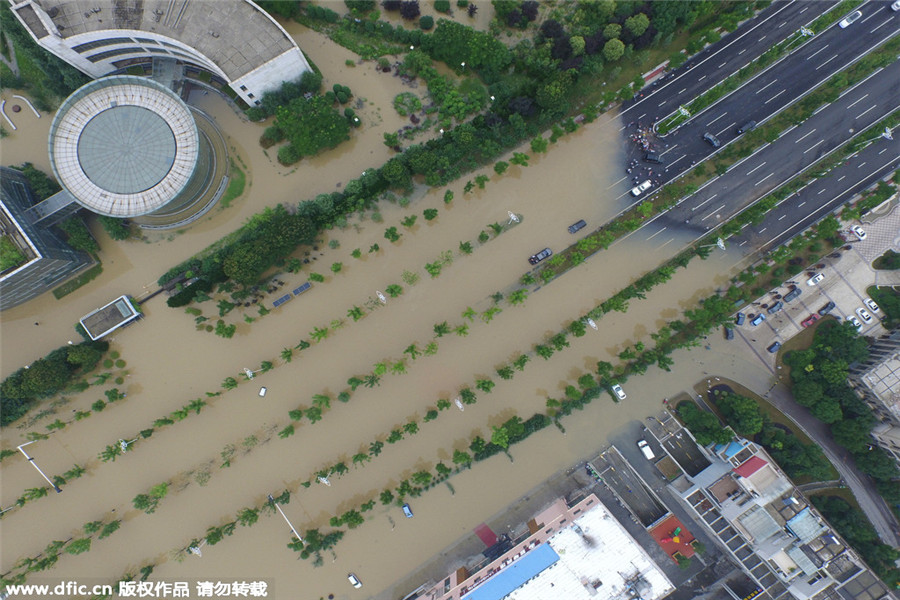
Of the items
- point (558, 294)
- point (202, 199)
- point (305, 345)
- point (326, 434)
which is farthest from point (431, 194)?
point (326, 434)

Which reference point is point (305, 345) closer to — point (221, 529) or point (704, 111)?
point (221, 529)

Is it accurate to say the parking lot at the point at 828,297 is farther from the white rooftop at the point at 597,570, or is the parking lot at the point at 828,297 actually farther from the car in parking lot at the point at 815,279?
the white rooftop at the point at 597,570

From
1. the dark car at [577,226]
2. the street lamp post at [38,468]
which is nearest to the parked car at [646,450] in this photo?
the dark car at [577,226]

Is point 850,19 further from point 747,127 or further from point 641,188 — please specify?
point 641,188

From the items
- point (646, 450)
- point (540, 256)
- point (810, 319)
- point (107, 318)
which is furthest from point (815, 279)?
point (107, 318)

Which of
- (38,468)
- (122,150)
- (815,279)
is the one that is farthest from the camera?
(815,279)

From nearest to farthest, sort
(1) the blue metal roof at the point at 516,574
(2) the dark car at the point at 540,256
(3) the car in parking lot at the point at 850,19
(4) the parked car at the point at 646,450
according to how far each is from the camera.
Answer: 1. (1) the blue metal roof at the point at 516,574
2. (4) the parked car at the point at 646,450
3. (2) the dark car at the point at 540,256
4. (3) the car in parking lot at the point at 850,19

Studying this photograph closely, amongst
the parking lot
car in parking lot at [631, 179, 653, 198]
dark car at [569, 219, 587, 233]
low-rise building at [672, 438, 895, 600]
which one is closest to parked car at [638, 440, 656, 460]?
low-rise building at [672, 438, 895, 600]
